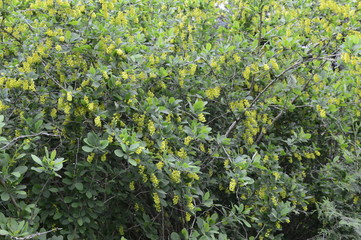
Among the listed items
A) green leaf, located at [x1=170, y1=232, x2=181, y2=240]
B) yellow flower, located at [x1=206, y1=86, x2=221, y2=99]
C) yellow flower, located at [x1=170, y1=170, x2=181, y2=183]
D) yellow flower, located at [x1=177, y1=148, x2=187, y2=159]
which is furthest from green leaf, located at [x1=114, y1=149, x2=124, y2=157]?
yellow flower, located at [x1=206, y1=86, x2=221, y2=99]

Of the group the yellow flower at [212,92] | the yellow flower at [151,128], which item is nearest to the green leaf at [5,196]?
the yellow flower at [151,128]

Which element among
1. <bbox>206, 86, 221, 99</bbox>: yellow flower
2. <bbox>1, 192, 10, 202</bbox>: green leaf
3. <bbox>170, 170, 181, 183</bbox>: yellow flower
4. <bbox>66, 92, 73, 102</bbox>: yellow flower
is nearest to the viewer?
<bbox>1, 192, 10, 202</bbox>: green leaf

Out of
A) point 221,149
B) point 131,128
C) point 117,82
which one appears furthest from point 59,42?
point 221,149

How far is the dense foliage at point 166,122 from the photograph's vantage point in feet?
9.74

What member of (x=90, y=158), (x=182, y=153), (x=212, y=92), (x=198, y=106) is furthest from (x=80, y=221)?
(x=212, y=92)

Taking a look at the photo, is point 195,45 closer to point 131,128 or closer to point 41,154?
point 131,128

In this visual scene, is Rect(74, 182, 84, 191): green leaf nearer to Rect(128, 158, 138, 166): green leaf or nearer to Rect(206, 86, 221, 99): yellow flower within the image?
Rect(128, 158, 138, 166): green leaf

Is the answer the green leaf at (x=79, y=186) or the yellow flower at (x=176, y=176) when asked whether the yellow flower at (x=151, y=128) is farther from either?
the green leaf at (x=79, y=186)

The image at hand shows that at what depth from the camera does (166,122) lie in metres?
3.03

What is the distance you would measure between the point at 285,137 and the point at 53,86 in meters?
2.34

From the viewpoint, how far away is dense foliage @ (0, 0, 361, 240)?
2.97 m

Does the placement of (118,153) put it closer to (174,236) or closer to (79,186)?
(79,186)

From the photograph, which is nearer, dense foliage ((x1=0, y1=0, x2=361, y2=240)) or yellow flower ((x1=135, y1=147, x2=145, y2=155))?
yellow flower ((x1=135, y1=147, x2=145, y2=155))

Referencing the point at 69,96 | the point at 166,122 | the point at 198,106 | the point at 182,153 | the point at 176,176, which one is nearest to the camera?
the point at 69,96
